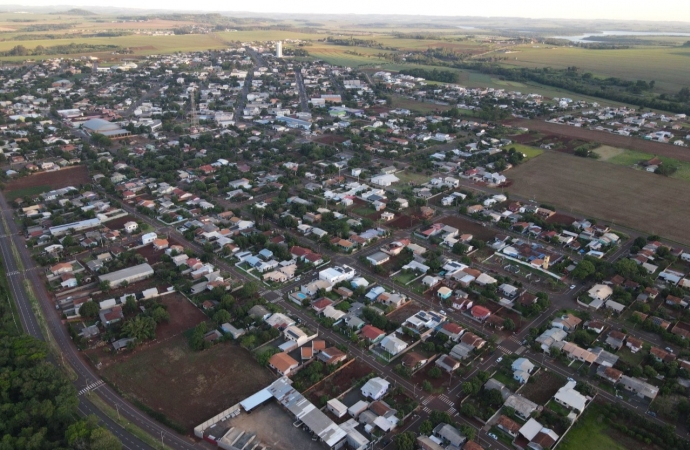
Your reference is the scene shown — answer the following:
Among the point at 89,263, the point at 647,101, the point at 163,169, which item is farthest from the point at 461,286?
the point at 647,101

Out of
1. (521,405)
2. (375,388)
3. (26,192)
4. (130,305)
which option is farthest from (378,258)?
(26,192)

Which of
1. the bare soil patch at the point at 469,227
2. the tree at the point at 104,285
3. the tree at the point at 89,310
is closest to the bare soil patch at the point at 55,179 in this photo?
the tree at the point at 104,285

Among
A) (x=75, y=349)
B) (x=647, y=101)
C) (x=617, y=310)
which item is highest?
(x=647, y=101)

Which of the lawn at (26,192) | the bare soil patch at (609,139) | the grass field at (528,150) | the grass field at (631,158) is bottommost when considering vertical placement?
the lawn at (26,192)

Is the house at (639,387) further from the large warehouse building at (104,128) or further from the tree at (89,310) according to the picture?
the large warehouse building at (104,128)

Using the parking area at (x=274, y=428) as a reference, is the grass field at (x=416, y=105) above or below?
above

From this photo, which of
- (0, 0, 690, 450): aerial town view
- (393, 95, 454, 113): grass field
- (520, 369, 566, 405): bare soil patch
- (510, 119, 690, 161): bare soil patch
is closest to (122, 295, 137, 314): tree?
(0, 0, 690, 450): aerial town view

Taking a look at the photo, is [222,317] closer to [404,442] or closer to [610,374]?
[404,442]

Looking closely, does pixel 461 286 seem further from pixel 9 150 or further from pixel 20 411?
pixel 9 150
